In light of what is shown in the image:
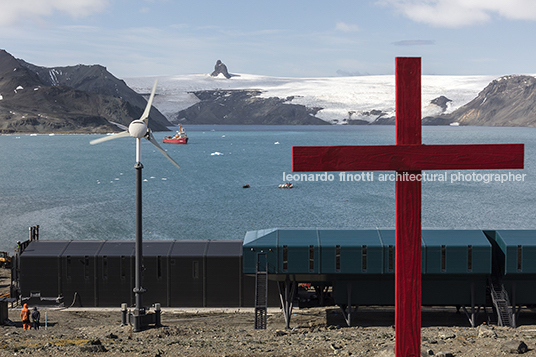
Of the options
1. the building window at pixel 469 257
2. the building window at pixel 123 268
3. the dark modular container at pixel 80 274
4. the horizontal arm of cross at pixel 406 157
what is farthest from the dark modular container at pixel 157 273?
the horizontal arm of cross at pixel 406 157

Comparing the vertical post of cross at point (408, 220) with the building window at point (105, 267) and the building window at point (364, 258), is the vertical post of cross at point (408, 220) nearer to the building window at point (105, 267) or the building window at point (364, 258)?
the building window at point (364, 258)

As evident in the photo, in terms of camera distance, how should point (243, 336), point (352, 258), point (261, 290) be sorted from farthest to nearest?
point (261, 290), point (352, 258), point (243, 336)

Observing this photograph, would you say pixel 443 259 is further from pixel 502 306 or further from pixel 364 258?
pixel 364 258

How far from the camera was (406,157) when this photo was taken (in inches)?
351

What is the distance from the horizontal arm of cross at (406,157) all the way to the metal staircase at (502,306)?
21924 millimetres

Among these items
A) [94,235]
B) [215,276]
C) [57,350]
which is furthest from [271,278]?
[94,235]

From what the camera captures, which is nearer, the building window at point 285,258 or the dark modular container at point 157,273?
the building window at point 285,258

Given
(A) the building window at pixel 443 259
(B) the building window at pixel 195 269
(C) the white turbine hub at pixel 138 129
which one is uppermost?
(C) the white turbine hub at pixel 138 129

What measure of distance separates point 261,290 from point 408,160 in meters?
22.3

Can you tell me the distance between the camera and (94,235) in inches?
3113

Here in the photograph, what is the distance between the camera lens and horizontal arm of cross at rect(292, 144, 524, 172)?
8766mm

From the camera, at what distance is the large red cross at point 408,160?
880 centimetres

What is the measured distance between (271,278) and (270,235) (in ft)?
7.14

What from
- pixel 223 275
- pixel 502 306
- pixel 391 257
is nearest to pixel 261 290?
pixel 223 275
